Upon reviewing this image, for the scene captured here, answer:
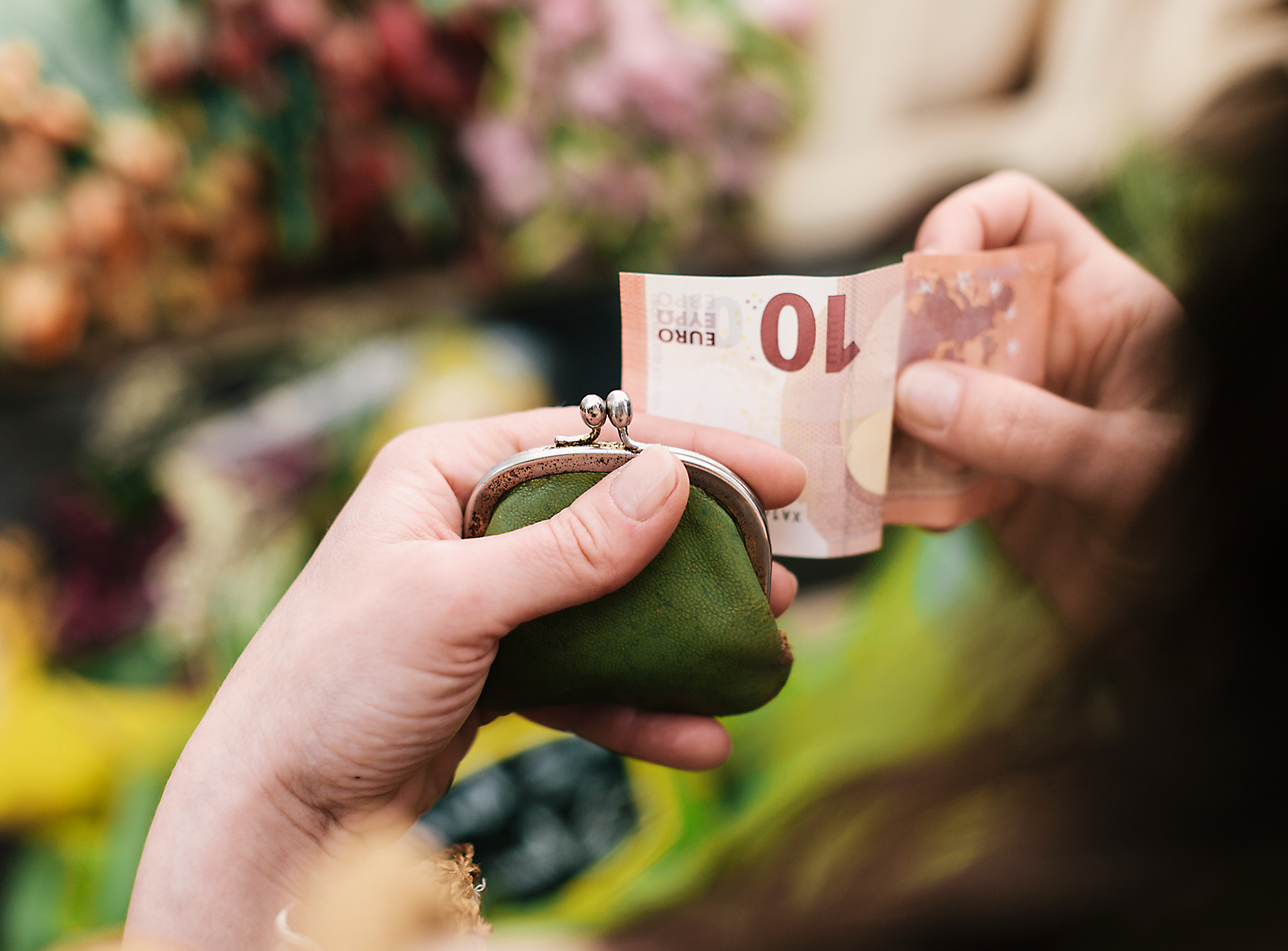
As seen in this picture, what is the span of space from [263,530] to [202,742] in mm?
603

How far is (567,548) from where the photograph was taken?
1.61ft

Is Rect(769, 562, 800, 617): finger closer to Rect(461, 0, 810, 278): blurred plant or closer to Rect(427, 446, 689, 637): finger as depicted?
Rect(427, 446, 689, 637): finger

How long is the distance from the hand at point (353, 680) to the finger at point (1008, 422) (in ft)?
0.91

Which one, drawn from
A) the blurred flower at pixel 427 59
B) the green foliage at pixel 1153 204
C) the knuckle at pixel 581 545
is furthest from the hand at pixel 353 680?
the blurred flower at pixel 427 59

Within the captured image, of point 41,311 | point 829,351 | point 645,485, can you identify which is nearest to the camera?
point 645,485

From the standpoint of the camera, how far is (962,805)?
53cm

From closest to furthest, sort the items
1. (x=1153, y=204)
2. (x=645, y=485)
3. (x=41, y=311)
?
1. (x=645, y=485)
2. (x=1153, y=204)
3. (x=41, y=311)

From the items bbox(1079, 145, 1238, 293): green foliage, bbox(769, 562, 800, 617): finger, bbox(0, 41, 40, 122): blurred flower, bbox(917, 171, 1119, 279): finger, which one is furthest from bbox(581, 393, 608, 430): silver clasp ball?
bbox(0, 41, 40, 122): blurred flower

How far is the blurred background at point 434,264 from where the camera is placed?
3.03ft

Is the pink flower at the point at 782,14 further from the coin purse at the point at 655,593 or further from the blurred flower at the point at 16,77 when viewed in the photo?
the blurred flower at the point at 16,77

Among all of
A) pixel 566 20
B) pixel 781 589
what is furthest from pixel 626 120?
pixel 781 589

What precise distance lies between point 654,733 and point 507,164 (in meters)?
0.98

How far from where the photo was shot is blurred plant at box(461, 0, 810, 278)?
1.09m

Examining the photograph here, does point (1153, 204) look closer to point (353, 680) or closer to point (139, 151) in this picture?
point (353, 680)
